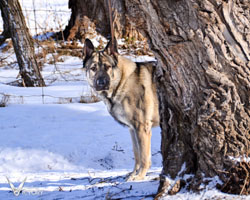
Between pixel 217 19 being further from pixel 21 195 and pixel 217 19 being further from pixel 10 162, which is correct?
pixel 10 162

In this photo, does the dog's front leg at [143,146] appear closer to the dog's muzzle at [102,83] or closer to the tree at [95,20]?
the dog's muzzle at [102,83]

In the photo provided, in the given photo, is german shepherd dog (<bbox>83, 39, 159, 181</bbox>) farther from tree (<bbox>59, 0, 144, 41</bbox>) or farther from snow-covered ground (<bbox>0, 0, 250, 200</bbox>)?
tree (<bbox>59, 0, 144, 41</bbox>)

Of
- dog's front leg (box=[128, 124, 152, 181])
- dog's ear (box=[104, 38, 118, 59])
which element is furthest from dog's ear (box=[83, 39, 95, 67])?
dog's front leg (box=[128, 124, 152, 181])

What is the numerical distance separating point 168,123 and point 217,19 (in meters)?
0.70

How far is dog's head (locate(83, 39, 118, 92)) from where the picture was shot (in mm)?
3541

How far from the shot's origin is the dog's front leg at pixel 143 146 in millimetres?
3494

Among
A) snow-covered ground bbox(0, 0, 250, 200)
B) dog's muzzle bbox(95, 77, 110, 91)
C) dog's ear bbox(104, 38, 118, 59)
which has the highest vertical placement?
dog's ear bbox(104, 38, 118, 59)

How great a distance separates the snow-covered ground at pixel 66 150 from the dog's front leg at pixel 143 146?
0.34 ft

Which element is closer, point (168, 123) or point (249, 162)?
point (249, 162)

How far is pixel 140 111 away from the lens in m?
3.47

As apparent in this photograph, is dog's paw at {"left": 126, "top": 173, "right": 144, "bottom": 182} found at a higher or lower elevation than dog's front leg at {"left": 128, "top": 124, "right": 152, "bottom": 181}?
lower

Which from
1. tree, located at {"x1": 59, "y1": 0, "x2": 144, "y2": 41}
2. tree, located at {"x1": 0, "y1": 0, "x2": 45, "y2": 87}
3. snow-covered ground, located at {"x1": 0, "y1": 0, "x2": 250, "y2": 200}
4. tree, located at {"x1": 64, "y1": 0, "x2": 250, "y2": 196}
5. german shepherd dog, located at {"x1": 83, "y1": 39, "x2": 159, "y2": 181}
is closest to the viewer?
tree, located at {"x1": 64, "y1": 0, "x2": 250, "y2": 196}

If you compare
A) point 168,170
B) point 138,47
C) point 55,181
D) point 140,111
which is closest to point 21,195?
point 55,181

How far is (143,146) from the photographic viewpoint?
139 inches
